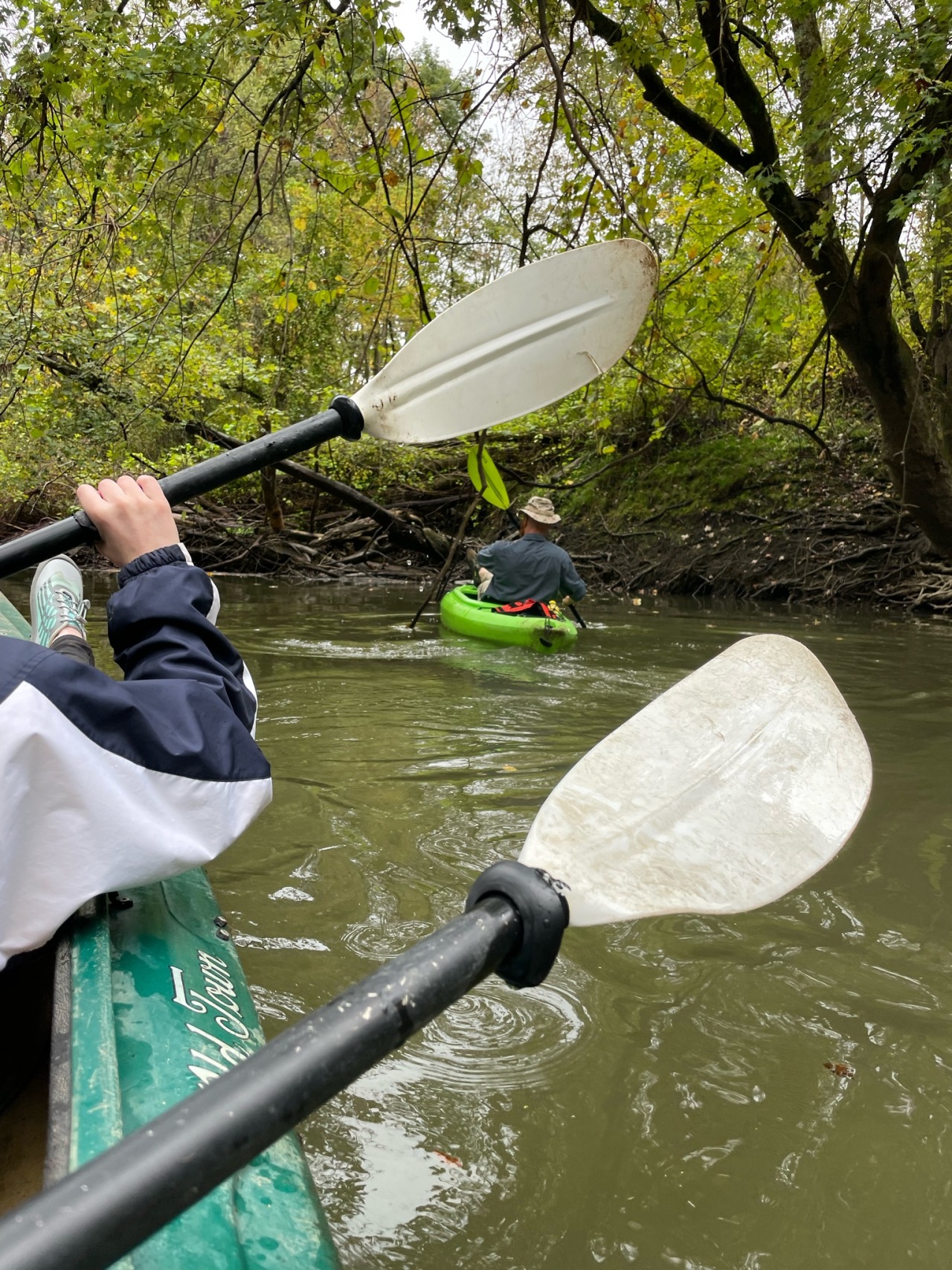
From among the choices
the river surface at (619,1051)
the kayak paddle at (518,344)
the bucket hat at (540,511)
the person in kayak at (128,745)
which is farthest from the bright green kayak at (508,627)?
the person in kayak at (128,745)

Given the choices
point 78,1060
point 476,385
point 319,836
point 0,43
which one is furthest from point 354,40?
point 78,1060

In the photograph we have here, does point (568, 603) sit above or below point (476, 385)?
below

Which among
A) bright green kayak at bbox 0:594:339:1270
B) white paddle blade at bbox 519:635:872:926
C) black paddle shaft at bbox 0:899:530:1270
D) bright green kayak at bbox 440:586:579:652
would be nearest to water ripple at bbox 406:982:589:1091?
bright green kayak at bbox 0:594:339:1270

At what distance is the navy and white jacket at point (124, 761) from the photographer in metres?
1.07

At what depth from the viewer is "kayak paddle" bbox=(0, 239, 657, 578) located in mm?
2133

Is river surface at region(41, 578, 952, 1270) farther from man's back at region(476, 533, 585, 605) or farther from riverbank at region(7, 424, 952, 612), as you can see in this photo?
riverbank at region(7, 424, 952, 612)

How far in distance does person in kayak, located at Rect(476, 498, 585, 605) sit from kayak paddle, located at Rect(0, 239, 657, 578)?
5.01 metres

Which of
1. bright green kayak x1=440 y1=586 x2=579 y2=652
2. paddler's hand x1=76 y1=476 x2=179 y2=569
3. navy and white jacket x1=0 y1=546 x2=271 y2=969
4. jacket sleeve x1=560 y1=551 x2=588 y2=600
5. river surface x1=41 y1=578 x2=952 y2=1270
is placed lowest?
river surface x1=41 y1=578 x2=952 y2=1270

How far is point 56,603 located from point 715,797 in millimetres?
2134

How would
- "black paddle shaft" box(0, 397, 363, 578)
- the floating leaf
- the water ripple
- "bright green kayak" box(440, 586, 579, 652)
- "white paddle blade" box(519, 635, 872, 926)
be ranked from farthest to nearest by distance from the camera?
"bright green kayak" box(440, 586, 579, 652)
the floating leaf
the water ripple
"black paddle shaft" box(0, 397, 363, 578)
"white paddle blade" box(519, 635, 872, 926)

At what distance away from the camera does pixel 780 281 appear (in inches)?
266

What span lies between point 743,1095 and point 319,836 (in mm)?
1667

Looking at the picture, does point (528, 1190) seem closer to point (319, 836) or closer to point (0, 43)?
point (319, 836)

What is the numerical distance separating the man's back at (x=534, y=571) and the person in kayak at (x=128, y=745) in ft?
19.4
